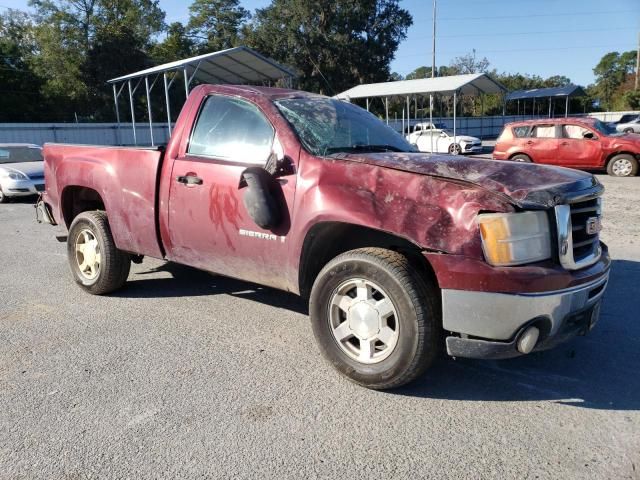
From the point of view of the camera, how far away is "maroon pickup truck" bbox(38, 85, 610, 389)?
2.87 m

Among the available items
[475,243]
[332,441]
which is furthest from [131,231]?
[475,243]

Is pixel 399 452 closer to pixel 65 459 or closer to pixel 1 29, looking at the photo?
pixel 65 459

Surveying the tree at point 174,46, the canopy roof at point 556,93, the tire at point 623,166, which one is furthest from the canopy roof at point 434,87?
the tree at point 174,46

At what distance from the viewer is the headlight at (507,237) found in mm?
2807

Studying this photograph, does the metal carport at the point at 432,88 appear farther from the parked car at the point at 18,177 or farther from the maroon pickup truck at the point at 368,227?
the maroon pickup truck at the point at 368,227

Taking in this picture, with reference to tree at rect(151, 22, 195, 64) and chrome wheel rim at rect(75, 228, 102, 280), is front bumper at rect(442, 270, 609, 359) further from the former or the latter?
tree at rect(151, 22, 195, 64)

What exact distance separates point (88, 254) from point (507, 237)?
13.2 ft

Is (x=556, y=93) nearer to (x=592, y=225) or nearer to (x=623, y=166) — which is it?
(x=623, y=166)

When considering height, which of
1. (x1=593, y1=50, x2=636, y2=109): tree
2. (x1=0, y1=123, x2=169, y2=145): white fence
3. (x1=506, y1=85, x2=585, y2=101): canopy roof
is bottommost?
(x1=0, y1=123, x2=169, y2=145): white fence

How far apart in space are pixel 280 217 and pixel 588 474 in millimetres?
2220

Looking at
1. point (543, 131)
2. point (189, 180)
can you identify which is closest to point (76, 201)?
point (189, 180)

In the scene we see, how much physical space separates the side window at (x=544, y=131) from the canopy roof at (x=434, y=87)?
846cm

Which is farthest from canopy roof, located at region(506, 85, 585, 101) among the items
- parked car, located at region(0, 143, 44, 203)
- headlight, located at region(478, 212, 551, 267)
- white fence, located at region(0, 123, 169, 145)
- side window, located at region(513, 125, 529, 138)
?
headlight, located at region(478, 212, 551, 267)

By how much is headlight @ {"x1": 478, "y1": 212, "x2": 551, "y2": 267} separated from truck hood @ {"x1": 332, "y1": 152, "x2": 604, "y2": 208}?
0.30 feet
